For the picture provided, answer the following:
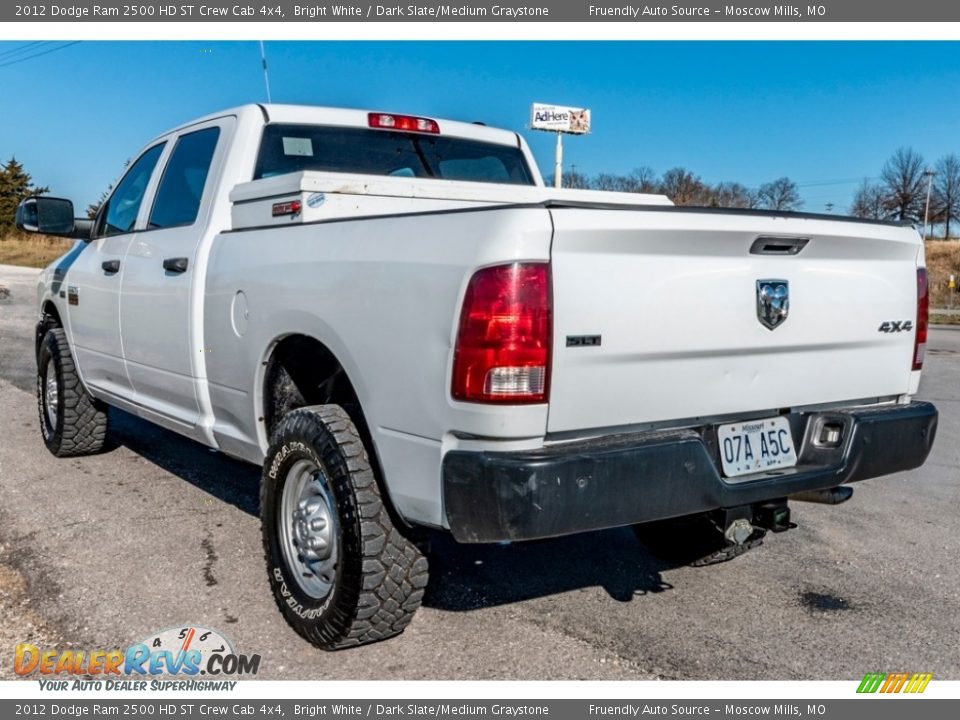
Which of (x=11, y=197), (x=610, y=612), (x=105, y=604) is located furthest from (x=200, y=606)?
(x=11, y=197)

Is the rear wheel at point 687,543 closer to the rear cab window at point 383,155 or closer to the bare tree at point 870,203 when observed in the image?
the rear cab window at point 383,155

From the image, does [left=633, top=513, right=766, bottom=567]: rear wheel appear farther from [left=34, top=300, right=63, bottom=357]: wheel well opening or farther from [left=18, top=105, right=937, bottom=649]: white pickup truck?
[left=34, top=300, right=63, bottom=357]: wheel well opening

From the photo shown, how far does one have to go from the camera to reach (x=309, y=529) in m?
3.48

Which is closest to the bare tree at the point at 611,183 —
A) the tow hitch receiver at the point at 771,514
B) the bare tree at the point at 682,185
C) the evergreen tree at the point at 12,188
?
the bare tree at the point at 682,185

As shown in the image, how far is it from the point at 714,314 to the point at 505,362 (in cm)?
82

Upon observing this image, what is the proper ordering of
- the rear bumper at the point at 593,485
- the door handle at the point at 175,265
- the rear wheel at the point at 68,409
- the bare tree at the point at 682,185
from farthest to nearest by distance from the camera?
the bare tree at the point at 682,185, the rear wheel at the point at 68,409, the door handle at the point at 175,265, the rear bumper at the point at 593,485

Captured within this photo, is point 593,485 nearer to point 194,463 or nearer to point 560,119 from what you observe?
point 194,463

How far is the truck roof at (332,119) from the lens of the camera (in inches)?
183

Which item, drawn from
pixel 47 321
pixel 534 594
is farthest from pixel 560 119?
pixel 534 594

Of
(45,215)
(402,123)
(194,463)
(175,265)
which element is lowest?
(194,463)

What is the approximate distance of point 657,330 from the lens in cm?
293

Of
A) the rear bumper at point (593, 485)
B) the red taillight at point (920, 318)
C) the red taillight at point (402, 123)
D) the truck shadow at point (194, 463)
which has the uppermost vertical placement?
the red taillight at point (402, 123)

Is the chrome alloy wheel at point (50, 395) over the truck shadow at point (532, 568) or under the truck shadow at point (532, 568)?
over

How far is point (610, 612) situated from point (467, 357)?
1.59 metres
